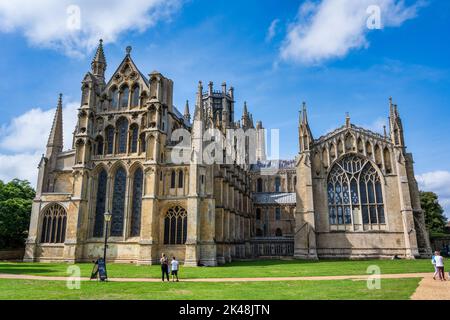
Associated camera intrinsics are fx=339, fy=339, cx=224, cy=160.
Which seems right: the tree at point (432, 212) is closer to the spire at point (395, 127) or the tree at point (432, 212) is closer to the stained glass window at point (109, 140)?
the spire at point (395, 127)

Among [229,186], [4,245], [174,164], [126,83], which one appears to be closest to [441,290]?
[174,164]

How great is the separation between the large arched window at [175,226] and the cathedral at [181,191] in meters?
0.10

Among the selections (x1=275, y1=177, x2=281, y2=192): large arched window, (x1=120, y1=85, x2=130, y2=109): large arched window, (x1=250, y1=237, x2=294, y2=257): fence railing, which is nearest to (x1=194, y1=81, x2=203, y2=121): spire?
(x1=120, y1=85, x2=130, y2=109): large arched window

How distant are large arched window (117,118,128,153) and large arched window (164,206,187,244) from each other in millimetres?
9458

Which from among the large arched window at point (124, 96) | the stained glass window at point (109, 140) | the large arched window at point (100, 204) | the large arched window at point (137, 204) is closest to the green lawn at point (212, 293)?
the large arched window at point (137, 204)

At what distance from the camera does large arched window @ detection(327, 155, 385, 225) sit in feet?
144

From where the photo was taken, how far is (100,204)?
3762cm

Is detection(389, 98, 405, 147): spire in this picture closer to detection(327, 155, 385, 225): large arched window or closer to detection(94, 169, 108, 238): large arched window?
detection(327, 155, 385, 225): large arched window

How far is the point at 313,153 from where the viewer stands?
46219mm

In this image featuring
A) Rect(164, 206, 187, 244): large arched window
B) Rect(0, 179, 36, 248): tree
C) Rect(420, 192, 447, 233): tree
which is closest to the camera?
Rect(164, 206, 187, 244): large arched window

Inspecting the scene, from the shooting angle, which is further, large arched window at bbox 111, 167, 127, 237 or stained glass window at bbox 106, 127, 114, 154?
stained glass window at bbox 106, 127, 114, 154

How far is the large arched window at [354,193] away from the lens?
144 feet
